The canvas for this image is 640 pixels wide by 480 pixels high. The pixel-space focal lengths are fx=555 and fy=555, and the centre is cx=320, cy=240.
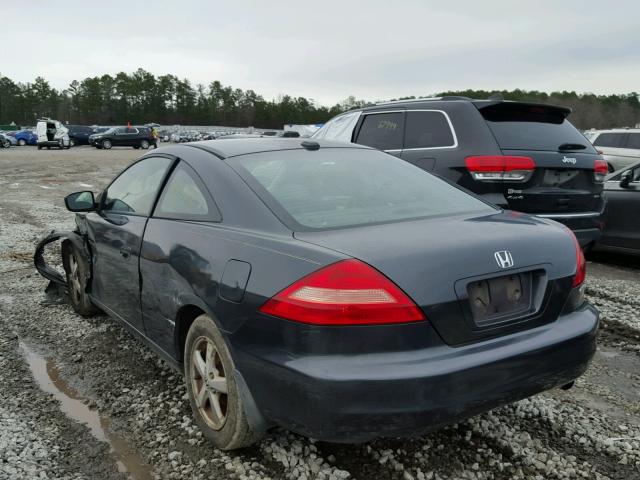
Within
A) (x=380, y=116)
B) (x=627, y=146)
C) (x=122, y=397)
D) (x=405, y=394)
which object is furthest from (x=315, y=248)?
(x=627, y=146)

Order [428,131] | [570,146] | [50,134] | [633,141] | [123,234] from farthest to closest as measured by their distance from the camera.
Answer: [50,134] → [633,141] → [428,131] → [570,146] → [123,234]

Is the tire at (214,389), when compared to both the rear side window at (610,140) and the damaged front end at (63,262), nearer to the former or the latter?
the damaged front end at (63,262)

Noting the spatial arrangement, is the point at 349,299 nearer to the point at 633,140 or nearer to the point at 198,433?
the point at 198,433

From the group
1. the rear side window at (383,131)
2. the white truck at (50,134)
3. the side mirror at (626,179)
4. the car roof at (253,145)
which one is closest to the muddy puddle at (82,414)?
the car roof at (253,145)

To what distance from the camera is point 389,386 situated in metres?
2.00

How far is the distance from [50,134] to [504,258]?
44.2 m

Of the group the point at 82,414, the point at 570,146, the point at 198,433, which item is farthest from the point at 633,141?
the point at 82,414

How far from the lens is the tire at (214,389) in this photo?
243 cm

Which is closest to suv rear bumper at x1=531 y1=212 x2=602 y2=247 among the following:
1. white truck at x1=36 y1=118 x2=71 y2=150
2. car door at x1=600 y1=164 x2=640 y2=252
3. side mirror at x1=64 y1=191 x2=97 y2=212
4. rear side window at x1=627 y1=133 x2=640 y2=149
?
car door at x1=600 y1=164 x2=640 y2=252

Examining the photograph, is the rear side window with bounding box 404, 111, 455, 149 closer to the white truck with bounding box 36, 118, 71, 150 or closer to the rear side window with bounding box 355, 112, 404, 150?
the rear side window with bounding box 355, 112, 404, 150

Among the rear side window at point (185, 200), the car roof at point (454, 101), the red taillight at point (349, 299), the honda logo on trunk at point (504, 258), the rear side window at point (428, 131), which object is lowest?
the red taillight at point (349, 299)

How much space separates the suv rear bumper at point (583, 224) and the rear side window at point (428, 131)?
3.95 ft

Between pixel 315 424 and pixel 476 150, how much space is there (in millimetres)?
3594

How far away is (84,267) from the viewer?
169 inches
